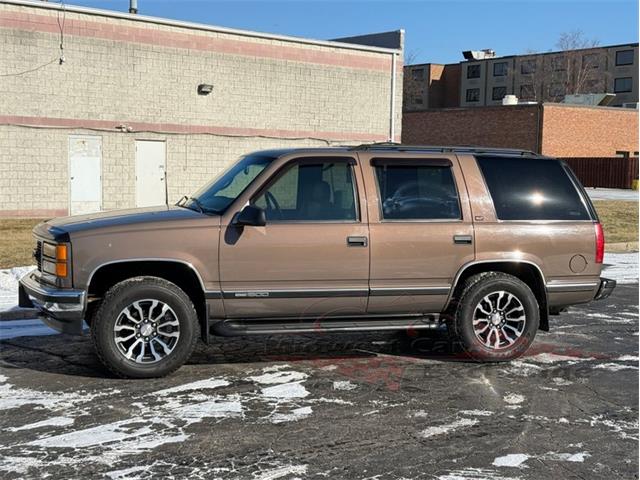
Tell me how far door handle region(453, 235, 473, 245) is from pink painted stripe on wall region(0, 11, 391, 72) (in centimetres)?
1727

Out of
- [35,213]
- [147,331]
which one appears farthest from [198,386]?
[35,213]

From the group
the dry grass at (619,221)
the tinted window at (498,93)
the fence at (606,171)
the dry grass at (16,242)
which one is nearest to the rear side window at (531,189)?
the dry grass at (16,242)

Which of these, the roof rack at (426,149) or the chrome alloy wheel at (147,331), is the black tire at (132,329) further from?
the roof rack at (426,149)

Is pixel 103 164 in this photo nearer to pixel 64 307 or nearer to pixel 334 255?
pixel 64 307

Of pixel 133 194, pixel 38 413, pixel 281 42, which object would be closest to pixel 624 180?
pixel 281 42

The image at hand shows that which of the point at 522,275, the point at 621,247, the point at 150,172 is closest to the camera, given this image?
the point at 522,275

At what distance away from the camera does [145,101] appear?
73.8 feet

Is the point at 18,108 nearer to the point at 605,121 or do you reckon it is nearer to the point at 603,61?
Answer: the point at 605,121

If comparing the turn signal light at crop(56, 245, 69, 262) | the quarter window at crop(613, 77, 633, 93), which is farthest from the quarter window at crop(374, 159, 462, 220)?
the quarter window at crop(613, 77, 633, 93)

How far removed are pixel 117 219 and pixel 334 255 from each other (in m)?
1.83

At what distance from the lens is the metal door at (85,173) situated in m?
21.8

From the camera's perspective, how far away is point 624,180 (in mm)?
44656

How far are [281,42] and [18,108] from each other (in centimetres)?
859

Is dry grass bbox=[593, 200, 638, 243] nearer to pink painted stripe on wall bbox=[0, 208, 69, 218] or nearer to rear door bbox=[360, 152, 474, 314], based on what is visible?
rear door bbox=[360, 152, 474, 314]
